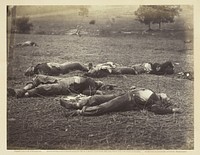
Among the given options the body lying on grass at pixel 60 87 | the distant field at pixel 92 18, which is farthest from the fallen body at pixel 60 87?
the distant field at pixel 92 18

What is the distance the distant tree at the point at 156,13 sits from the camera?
96cm

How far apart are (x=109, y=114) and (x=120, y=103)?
0.13 ft

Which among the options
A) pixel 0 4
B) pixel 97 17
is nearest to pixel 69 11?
pixel 97 17

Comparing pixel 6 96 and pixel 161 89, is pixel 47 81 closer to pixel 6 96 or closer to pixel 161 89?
pixel 6 96

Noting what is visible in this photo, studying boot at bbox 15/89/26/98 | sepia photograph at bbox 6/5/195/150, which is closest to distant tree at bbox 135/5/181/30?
sepia photograph at bbox 6/5/195/150

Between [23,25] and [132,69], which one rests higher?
[23,25]

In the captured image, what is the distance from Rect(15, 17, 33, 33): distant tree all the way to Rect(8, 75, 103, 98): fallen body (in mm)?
132

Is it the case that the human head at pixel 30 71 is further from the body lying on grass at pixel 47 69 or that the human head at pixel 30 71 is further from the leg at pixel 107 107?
the leg at pixel 107 107

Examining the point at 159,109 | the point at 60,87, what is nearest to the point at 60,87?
the point at 60,87

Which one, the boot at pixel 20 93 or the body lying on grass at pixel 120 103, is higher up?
the boot at pixel 20 93

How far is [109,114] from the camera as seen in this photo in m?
0.94

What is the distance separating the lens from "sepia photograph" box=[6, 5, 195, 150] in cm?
94

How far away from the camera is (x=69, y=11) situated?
96 centimetres

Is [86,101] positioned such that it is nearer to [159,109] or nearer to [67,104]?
[67,104]
